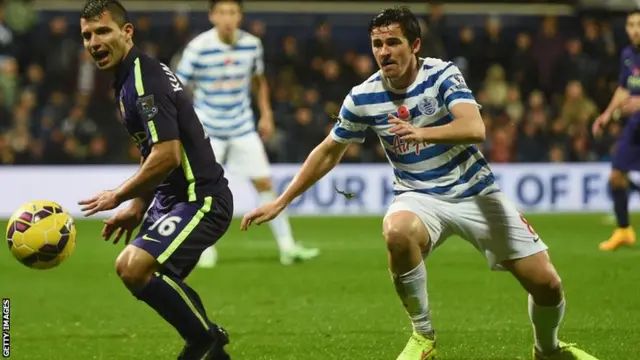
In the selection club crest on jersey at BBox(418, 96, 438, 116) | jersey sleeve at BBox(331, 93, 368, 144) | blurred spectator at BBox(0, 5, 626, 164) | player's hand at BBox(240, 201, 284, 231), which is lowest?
blurred spectator at BBox(0, 5, 626, 164)

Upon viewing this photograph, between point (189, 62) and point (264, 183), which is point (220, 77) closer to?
point (189, 62)

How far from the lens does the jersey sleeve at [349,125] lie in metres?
5.67

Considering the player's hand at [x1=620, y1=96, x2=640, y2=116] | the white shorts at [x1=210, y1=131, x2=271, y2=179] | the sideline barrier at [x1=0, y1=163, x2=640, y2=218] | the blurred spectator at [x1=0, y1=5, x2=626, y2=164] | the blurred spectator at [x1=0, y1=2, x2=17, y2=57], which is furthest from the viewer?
the blurred spectator at [x1=0, y1=2, x2=17, y2=57]

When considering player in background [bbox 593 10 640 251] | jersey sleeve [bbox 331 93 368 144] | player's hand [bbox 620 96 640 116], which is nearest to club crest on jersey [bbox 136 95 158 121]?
jersey sleeve [bbox 331 93 368 144]

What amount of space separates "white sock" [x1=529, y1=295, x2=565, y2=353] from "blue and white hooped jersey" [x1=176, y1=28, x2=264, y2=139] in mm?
5283

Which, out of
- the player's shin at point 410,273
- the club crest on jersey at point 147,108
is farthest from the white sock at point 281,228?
the club crest on jersey at point 147,108

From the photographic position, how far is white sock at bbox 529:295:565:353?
543cm

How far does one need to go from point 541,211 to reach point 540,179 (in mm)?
509

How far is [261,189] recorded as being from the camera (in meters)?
10.4

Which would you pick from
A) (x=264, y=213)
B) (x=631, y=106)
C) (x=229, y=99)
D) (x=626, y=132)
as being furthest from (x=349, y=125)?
(x=626, y=132)

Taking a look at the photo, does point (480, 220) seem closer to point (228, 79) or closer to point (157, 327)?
point (157, 327)

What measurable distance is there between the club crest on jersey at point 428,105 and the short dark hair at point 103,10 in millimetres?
1478

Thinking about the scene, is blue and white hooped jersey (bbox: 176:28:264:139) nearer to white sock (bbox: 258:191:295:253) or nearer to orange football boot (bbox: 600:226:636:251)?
white sock (bbox: 258:191:295:253)

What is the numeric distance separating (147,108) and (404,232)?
1340 mm
